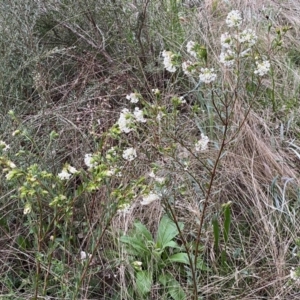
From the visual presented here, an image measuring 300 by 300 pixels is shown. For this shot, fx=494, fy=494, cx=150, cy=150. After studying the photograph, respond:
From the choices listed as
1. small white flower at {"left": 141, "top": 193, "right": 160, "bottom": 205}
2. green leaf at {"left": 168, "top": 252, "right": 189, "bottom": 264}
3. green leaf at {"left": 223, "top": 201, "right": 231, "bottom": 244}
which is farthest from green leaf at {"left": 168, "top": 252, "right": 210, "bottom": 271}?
small white flower at {"left": 141, "top": 193, "right": 160, "bottom": 205}

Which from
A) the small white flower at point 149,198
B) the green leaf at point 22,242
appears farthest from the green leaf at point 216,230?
the green leaf at point 22,242

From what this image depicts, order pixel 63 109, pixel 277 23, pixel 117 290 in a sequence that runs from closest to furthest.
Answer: pixel 117 290
pixel 63 109
pixel 277 23

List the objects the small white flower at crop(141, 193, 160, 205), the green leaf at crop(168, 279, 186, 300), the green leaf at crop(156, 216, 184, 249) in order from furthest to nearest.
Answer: the green leaf at crop(156, 216, 184, 249) → the green leaf at crop(168, 279, 186, 300) → the small white flower at crop(141, 193, 160, 205)

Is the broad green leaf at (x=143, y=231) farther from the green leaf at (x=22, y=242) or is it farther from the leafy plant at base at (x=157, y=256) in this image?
the green leaf at (x=22, y=242)

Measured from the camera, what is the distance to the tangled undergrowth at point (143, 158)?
1.22 meters

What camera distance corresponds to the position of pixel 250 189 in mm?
1647

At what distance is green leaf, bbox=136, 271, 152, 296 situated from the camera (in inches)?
53.7

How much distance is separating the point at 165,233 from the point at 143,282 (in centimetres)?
17

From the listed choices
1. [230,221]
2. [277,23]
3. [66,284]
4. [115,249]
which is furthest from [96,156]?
[277,23]

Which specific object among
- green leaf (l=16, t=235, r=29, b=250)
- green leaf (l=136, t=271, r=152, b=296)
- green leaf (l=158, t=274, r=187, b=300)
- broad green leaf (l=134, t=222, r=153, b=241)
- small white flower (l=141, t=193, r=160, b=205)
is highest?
small white flower (l=141, t=193, r=160, b=205)

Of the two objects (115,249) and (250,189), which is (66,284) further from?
(250,189)

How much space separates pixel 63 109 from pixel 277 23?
1350mm

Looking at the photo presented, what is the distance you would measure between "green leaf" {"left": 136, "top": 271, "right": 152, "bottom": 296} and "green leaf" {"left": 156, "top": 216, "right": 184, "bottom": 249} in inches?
4.1

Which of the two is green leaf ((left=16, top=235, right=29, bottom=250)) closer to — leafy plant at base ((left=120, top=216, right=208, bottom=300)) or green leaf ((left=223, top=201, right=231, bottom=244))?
leafy plant at base ((left=120, top=216, right=208, bottom=300))
